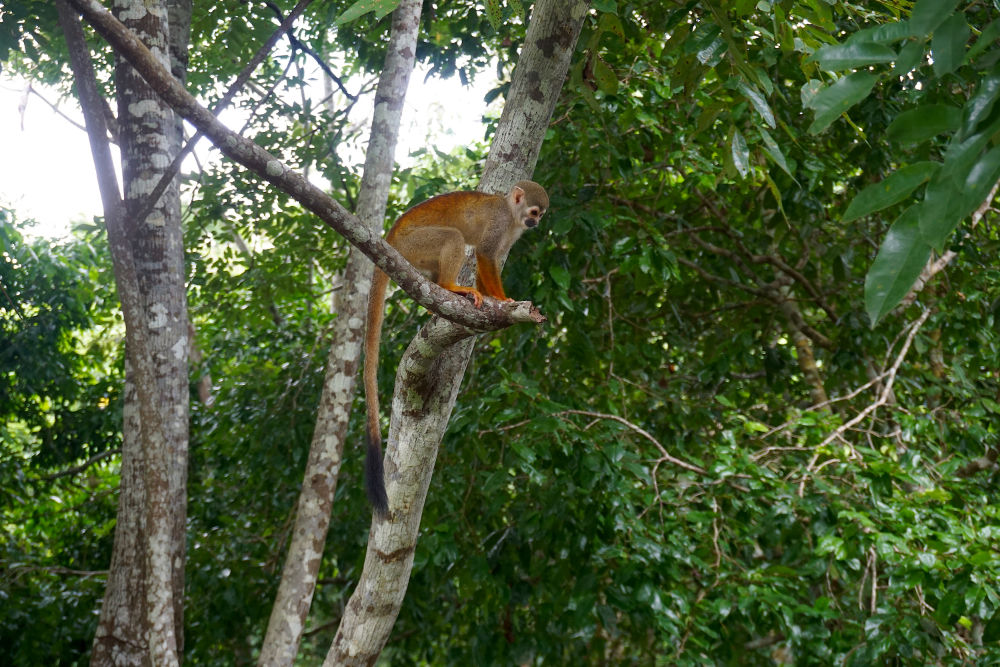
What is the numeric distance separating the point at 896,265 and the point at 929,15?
0.83 feet

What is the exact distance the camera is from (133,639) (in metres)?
3.19

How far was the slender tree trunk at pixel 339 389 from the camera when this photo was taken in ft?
12.3

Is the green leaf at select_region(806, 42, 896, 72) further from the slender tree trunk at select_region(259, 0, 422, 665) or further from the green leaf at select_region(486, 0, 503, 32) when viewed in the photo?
the slender tree trunk at select_region(259, 0, 422, 665)

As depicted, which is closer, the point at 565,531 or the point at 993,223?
the point at 565,531

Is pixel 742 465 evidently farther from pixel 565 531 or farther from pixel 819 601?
pixel 565 531

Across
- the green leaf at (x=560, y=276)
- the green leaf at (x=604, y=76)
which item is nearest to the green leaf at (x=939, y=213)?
the green leaf at (x=604, y=76)

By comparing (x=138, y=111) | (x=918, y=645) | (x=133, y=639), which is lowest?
(x=918, y=645)

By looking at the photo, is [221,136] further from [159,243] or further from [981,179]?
[159,243]

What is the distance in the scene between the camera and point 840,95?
0.98 metres

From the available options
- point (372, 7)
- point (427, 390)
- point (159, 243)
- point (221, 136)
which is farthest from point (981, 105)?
point (159, 243)

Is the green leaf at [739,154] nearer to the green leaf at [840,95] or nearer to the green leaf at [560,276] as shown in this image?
the green leaf at [560,276]

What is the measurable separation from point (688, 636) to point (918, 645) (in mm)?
792

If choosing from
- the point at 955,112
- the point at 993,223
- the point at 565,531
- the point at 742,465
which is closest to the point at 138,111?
the point at 565,531

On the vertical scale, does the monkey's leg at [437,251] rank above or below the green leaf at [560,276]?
above
